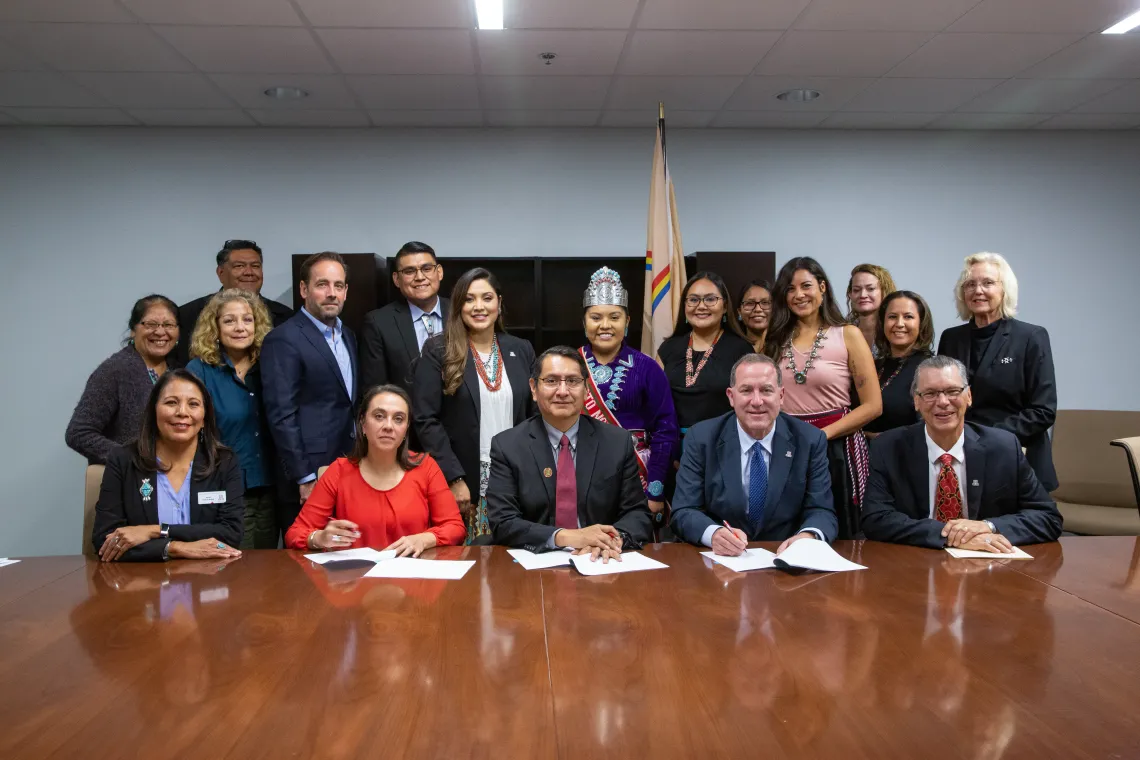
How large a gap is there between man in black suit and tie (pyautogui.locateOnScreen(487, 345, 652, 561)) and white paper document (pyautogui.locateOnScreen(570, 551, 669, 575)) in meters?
0.29

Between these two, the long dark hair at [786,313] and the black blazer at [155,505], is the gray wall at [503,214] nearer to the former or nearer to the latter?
the long dark hair at [786,313]

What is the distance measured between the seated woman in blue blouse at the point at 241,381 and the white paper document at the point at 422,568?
1.35 m

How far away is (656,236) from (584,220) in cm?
107

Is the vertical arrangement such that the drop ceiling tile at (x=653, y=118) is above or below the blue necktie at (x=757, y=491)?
above

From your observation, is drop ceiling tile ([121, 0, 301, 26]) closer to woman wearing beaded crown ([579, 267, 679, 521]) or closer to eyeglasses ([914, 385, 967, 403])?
woman wearing beaded crown ([579, 267, 679, 521])

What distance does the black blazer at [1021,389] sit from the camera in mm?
3355

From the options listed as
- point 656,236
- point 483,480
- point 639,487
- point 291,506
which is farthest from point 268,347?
point 656,236

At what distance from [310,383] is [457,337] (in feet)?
2.36

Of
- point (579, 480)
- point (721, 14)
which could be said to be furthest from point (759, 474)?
point (721, 14)

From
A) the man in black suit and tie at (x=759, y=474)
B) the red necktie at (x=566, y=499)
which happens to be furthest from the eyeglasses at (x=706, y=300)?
the red necktie at (x=566, y=499)

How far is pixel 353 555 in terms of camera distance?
2414 mm

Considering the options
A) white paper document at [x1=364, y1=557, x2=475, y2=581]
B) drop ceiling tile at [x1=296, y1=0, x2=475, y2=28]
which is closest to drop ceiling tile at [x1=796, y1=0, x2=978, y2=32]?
drop ceiling tile at [x1=296, y1=0, x2=475, y2=28]

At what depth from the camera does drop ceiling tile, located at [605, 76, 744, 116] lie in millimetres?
4668

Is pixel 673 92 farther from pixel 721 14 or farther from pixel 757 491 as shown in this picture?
pixel 757 491
